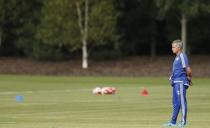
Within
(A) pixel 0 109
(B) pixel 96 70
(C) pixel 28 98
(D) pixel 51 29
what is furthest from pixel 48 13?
(A) pixel 0 109

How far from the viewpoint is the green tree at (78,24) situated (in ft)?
240

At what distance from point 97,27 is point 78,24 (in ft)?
5.67

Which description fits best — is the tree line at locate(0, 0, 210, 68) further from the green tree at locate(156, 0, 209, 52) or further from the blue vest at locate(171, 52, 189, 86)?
the blue vest at locate(171, 52, 189, 86)

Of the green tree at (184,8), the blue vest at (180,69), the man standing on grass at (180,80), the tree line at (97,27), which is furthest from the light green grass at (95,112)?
the tree line at (97,27)

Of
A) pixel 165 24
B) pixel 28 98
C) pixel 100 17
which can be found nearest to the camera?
pixel 28 98

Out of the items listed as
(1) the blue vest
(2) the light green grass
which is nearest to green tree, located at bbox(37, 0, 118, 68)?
(2) the light green grass

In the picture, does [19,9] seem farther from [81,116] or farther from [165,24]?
[81,116]

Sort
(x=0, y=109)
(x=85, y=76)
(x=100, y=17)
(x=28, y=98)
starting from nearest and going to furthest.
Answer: (x=0, y=109), (x=28, y=98), (x=85, y=76), (x=100, y=17)

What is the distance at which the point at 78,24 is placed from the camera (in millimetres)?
73625

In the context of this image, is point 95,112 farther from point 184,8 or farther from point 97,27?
point 97,27

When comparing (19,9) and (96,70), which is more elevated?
(19,9)

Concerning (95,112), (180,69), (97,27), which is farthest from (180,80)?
(97,27)

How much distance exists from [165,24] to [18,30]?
1422cm

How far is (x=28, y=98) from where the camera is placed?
1465 inches
